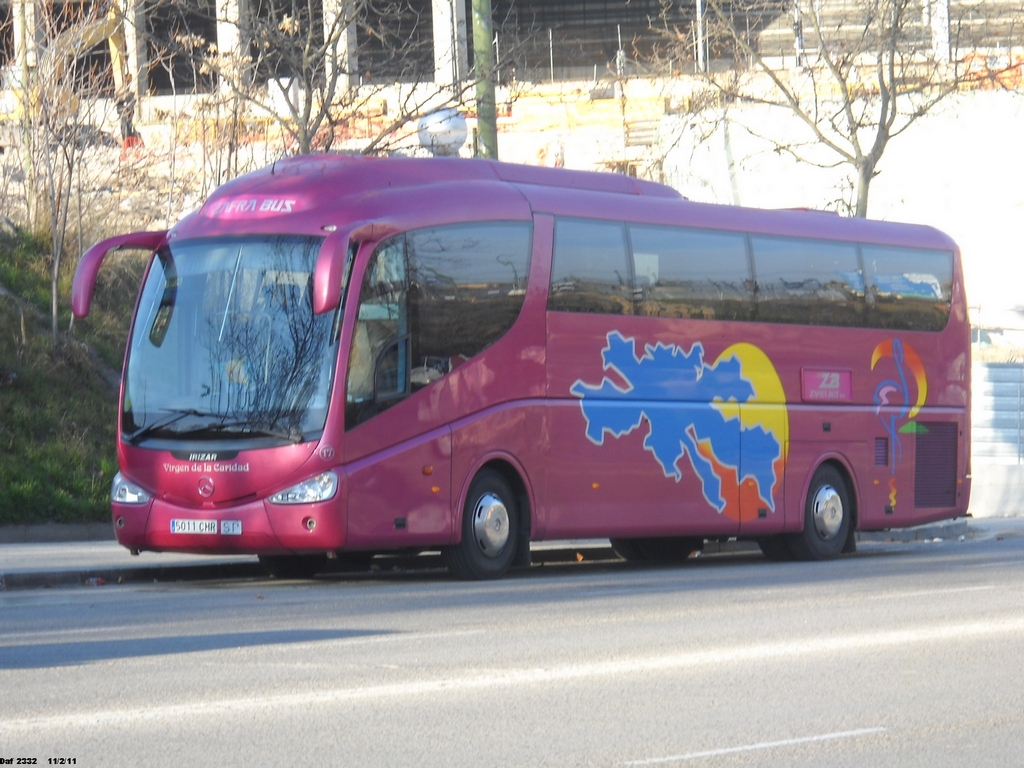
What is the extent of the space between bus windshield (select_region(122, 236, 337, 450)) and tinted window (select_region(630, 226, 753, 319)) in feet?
12.8

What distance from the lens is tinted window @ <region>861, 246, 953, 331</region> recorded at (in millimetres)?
19219

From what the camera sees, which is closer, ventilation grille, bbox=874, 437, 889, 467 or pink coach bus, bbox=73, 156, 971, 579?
pink coach bus, bbox=73, 156, 971, 579

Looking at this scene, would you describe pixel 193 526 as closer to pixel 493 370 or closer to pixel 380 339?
pixel 380 339

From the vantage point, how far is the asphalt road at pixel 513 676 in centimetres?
678

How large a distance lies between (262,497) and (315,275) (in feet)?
6.01

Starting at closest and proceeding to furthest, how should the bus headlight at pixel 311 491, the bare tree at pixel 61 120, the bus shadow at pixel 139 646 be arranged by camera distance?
the bus shadow at pixel 139 646
the bus headlight at pixel 311 491
the bare tree at pixel 61 120

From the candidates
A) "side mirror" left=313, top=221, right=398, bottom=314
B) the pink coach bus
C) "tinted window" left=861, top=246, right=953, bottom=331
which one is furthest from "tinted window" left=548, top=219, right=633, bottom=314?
"tinted window" left=861, top=246, right=953, bottom=331

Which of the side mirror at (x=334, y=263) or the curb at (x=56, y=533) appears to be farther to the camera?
the curb at (x=56, y=533)

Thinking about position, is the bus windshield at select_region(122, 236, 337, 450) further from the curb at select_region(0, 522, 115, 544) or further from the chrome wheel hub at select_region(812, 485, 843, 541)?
the chrome wheel hub at select_region(812, 485, 843, 541)

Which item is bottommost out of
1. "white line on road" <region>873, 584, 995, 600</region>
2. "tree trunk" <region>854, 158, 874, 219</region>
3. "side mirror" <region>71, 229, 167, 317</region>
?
"white line on road" <region>873, 584, 995, 600</region>

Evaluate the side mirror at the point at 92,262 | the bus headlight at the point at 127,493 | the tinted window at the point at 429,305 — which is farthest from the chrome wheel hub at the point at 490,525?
the side mirror at the point at 92,262

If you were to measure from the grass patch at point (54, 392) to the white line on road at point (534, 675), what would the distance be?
12.2 metres

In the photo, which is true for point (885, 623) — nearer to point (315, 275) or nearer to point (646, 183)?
point (315, 275)

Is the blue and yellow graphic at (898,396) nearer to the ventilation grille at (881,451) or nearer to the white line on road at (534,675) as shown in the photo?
the ventilation grille at (881,451)
